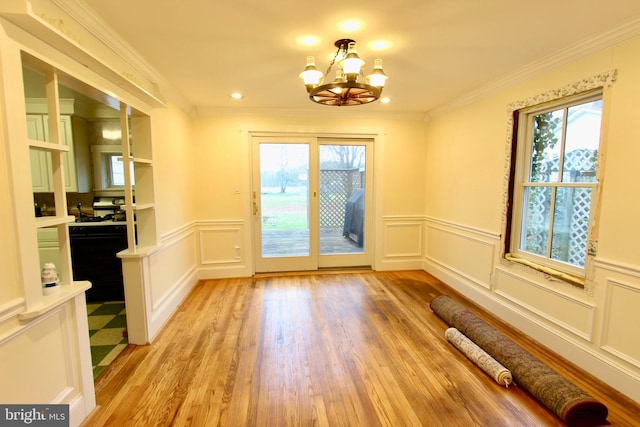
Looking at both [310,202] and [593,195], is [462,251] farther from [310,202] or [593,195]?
[310,202]

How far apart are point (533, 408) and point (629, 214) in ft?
4.49

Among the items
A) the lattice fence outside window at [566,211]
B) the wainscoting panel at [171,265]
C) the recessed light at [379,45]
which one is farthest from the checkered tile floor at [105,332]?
the lattice fence outside window at [566,211]

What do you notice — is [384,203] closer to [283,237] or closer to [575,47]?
[283,237]

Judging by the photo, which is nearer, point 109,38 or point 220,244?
point 109,38

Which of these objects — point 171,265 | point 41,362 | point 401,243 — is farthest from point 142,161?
point 401,243

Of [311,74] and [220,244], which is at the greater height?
[311,74]

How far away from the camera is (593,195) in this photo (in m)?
2.16

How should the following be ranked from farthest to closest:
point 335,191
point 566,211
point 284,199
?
1. point 335,191
2. point 284,199
3. point 566,211

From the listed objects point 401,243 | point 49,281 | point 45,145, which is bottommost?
point 401,243

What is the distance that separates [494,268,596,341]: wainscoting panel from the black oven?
13.2ft

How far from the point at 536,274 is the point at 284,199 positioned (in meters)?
3.03

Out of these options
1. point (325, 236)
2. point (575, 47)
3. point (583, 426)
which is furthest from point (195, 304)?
point (575, 47)

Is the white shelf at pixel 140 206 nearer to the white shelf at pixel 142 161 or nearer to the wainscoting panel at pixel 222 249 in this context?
the white shelf at pixel 142 161

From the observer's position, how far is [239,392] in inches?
76.1
